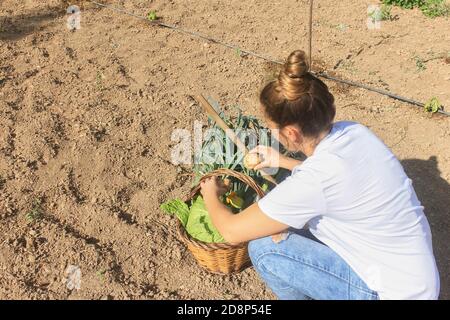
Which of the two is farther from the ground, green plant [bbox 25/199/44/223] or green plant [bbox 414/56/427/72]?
green plant [bbox 414/56/427/72]

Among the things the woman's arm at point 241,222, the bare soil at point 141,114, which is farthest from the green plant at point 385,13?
the woman's arm at point 241,222

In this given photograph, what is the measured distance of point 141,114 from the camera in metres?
3.34

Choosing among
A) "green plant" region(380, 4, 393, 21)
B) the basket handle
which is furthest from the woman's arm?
"green plant" region(380, 4, 393, 21)

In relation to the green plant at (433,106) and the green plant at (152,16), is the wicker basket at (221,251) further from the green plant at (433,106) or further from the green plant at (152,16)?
the green plant at (152,16)

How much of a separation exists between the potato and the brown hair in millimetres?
396

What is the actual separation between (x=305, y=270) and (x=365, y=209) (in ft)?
1.39

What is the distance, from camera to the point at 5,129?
10.3 ft

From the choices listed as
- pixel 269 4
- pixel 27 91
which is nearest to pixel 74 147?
pixel 27 91

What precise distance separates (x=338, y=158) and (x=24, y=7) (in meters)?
4.11

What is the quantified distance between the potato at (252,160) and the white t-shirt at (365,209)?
37 centimetres

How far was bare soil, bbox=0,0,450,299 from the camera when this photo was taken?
2408 mm

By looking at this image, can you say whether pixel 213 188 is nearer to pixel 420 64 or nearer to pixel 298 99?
pixel 298 99

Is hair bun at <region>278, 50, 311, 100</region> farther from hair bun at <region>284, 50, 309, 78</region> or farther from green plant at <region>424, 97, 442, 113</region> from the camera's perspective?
green plant at <region>424, 97, 442, 113</region>
